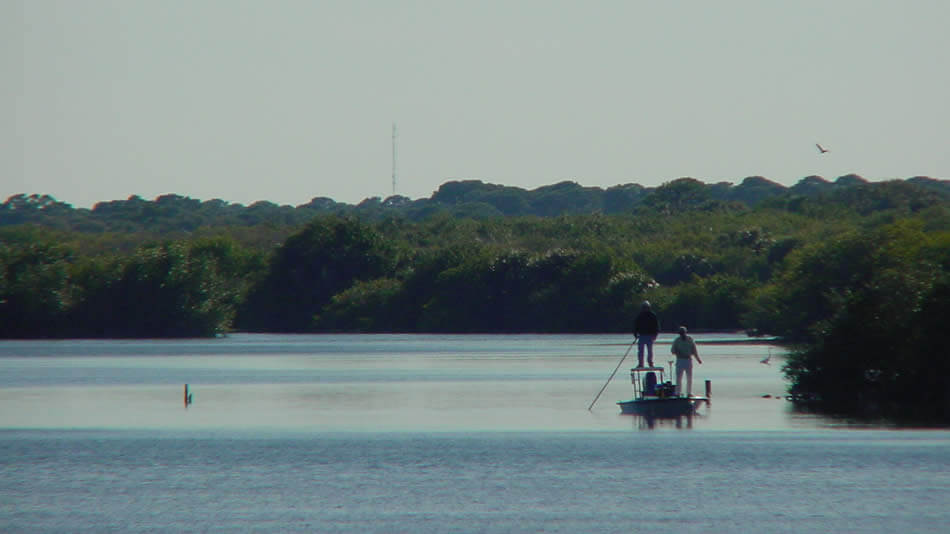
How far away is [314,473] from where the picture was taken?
29328mm

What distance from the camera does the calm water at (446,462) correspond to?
2412cm

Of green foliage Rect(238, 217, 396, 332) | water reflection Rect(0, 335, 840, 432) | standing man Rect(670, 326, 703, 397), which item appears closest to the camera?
standing man Rect(670, 326, 703, 397)

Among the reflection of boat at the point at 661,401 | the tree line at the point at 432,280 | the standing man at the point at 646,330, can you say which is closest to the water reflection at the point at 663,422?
the reflection of boat at the point at 661,401

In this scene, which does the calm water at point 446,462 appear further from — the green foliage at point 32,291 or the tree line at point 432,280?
the green foliage at point 32,291

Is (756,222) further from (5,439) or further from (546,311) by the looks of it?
(5,439)

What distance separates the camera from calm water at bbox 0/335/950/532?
79.2ft

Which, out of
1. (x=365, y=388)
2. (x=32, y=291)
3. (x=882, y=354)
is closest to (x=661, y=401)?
(x=882, y=354)

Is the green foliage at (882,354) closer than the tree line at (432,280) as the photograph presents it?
Yes

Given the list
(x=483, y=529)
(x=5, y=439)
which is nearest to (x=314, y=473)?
(x=483, y=529)

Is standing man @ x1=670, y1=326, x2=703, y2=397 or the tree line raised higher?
the tree line

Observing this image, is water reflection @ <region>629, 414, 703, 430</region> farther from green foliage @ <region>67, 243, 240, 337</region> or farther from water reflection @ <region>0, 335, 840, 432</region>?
green foliage @ <region>67, 243, 240, 337</region>

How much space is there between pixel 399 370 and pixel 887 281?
26658 mm

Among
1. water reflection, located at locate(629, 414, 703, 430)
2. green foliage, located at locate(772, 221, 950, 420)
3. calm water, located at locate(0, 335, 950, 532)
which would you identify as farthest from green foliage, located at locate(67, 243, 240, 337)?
water reflection, located at locate(629, 414, 703, 430)

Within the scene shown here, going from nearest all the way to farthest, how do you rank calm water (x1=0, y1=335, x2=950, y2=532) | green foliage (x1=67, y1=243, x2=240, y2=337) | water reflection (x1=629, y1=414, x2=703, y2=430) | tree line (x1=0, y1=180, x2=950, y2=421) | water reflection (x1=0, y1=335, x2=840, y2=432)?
calm water (x1=0, y1=335, x2=950, y2=532) → water reflection (x1=629, y1=414, x2=703, y2=430) → water reflection (x1=0, y1=335, x2=840, y2=432) → tree line (x1=0, y1=180, x2=950, y2=421) → green foliage (x1=67, y1=243, x2=240, y2=337)
